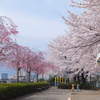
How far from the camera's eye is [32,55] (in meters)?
46.9

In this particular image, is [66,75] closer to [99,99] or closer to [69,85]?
[69,85]

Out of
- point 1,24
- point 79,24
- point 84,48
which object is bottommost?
point 84,48

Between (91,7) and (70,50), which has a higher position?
(91,7)

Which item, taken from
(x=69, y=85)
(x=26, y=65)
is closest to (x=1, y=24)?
(x=26, y=65)

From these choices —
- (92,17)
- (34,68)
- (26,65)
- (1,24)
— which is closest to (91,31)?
(92,17)

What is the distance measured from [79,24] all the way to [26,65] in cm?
3366

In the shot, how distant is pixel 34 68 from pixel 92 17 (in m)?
39.5

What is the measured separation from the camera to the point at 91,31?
10664 millimetres

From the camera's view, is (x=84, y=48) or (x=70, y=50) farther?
(x=70, y=50)

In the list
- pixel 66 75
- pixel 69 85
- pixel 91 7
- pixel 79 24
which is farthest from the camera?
pixel 66 75

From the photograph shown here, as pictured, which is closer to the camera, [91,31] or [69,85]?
[91,31]

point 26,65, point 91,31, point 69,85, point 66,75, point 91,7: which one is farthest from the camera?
point 66,75

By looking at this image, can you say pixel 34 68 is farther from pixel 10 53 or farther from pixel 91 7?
pixel 91 7

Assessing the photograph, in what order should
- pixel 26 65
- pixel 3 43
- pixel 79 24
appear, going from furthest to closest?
pixel 26 65 → pixel 3 43 → pixel 79 24
